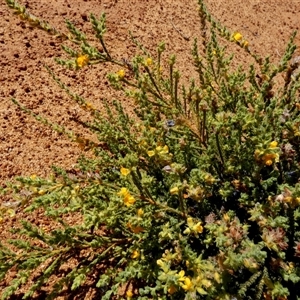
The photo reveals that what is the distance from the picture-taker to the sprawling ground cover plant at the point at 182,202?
1.70 meters

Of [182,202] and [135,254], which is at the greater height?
[182,202]

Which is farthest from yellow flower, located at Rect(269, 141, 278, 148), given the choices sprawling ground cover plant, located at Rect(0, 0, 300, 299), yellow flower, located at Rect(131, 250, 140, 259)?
yellow flower, located at Rect(131, 250, 140, 259)

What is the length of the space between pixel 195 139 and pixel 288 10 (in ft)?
7.54

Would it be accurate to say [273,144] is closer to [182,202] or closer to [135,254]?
[182,202]

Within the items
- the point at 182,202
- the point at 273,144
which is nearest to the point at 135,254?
the point at 182,202

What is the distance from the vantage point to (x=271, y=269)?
1.97 metres

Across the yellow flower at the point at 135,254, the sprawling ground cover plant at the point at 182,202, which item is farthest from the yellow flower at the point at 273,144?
the yellow flower at the point at 135,254

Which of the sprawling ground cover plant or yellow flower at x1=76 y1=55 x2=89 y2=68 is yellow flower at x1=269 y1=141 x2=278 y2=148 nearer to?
the sprawling ground cover plant

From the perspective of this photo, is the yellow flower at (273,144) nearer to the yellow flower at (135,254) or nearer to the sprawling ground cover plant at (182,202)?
the sprawling ground cover plant at (182,202)

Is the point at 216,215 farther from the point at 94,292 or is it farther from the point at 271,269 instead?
the point at 94,292

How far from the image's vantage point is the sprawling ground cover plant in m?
1.70

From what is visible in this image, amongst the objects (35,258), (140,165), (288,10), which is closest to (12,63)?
(140,165)

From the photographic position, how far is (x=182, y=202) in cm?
178

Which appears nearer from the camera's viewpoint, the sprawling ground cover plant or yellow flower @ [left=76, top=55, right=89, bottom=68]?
the sprawling ground cover plant
